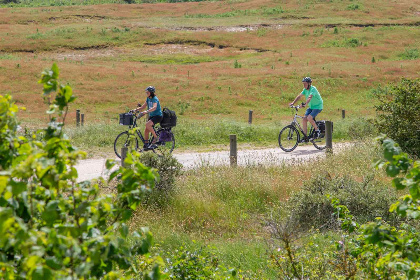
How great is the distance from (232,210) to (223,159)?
5.21 m

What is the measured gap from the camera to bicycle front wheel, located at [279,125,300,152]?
15844 millimetres

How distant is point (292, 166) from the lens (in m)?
11.6

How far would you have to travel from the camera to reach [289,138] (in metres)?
15.9

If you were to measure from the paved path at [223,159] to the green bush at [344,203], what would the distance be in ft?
10.3

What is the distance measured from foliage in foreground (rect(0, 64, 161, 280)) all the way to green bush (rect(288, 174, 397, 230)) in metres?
5.72

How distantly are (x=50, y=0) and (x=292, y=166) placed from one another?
98379 mm

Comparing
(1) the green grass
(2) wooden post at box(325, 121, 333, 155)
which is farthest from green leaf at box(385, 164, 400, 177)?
(1) the green grass

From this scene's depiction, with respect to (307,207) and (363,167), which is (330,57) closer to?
(363,167)

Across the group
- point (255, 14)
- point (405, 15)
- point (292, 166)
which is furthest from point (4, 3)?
point (292, 166)

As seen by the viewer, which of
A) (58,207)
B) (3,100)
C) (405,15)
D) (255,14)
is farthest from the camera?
(255,14)

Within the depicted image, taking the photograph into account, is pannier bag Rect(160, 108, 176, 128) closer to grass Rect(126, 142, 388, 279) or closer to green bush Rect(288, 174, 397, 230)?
grass Rect(126, 142, 388, 279)

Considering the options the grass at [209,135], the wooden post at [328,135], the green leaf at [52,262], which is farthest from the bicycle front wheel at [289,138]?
the green leaf at [52,262]

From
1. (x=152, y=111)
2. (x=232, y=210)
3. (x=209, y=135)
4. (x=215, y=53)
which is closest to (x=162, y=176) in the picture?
(x=232, y=210)

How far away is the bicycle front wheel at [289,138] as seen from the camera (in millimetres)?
15844
